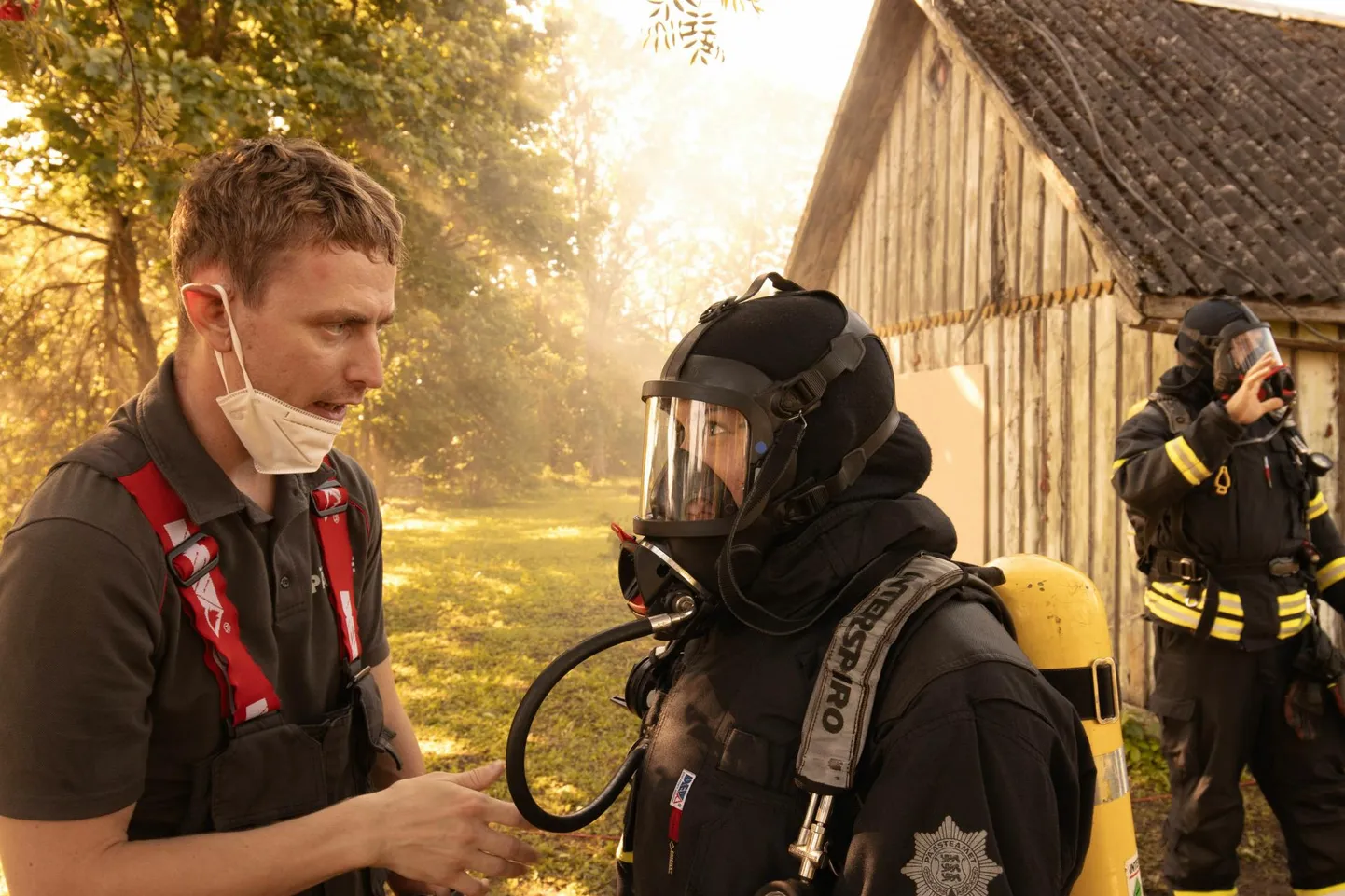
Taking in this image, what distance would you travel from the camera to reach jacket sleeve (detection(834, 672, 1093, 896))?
4.76ft

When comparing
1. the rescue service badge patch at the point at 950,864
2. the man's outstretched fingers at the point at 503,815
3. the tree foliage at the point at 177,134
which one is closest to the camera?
the rescue service badge patch at the point at 950,864

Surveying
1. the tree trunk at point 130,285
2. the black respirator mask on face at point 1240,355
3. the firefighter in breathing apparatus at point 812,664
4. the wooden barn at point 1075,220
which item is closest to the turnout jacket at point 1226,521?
the black respirator mask on face at point 1240,355

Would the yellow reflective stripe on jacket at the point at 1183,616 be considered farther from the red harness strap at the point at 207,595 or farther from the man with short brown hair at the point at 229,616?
the red harness strap at the point at 207,595

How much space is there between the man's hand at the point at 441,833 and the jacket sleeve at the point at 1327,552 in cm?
444

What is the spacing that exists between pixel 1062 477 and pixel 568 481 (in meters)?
33.5

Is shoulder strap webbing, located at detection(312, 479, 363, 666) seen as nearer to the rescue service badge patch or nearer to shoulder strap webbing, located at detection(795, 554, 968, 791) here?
shoulder strap webbing, located at detection(795, 554, 968, 791)

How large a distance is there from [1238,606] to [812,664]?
3.49 meters

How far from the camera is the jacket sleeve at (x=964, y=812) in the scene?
145cm

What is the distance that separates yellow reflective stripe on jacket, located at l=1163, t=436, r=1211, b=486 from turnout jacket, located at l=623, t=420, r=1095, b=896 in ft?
9.21

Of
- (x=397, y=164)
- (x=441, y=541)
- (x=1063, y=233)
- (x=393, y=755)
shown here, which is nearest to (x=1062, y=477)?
(x=1063, y=233)

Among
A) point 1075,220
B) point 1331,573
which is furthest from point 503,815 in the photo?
point 1075,220

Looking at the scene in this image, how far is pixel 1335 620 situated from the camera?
6.83m

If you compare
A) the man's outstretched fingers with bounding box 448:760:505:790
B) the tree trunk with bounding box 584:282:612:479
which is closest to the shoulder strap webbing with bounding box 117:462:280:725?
the man's outstretched fingers with bounding box 448:760:505:790

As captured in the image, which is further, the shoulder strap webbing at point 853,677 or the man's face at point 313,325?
the man's face at point 313,325
